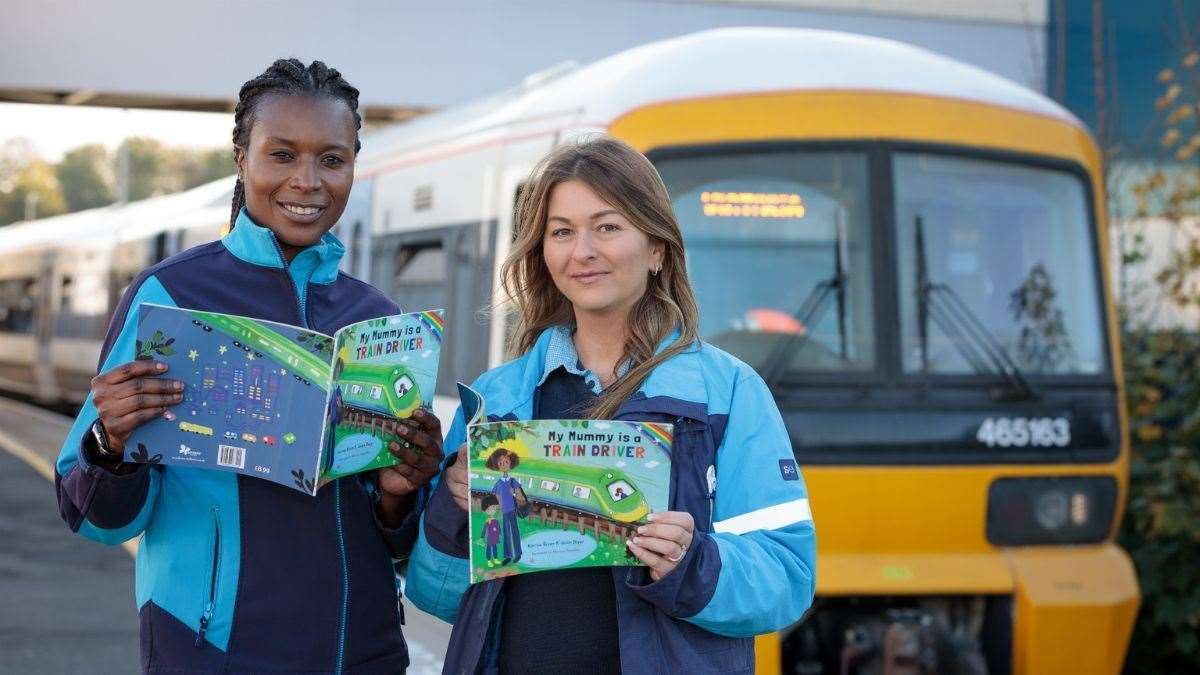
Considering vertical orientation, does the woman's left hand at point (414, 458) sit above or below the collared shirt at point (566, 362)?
below

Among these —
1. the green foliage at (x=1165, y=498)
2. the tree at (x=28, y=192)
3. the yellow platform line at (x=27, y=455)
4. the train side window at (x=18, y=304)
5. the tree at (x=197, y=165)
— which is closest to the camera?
the green foliage at (x=1165, y=498)

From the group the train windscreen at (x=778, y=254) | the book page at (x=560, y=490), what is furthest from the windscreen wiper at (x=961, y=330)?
the book page at (x=560, y=490)

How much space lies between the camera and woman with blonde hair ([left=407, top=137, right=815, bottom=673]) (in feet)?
8.04

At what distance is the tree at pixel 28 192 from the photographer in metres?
88.4

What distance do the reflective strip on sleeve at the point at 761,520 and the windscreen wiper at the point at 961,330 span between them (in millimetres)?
3624

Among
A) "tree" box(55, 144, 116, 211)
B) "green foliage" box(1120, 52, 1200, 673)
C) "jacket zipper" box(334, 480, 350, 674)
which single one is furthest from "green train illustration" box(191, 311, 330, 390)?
"tree" box(55, 144, 116, 211)

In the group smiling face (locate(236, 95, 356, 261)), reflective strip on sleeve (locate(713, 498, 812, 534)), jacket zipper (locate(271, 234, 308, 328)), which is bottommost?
reflective strip on sleeve (locate(713, 498, 812, 534))

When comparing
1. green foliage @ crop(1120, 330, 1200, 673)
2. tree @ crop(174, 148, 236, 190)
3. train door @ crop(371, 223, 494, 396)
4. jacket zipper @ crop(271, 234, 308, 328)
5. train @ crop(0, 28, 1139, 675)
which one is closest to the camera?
jacket zipper @ crop(271, 234, 308, 328)

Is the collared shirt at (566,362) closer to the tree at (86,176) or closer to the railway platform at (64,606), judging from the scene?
the railway platform at (64,606)

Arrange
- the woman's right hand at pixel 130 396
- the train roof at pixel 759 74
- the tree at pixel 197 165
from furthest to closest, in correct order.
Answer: the tree at pixel 197 165 < the train roof at pixel 759 74 < the woman's right hand at pixel 130 396

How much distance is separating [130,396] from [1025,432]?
4.29m

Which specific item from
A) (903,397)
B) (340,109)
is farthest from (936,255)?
(340,109)

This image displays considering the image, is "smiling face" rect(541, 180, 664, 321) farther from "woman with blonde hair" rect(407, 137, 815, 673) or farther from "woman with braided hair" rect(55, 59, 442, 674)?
"woman with braided hair" rect(55, 59, 442, 674)

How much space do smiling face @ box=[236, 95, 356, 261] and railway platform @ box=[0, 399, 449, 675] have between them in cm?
397
